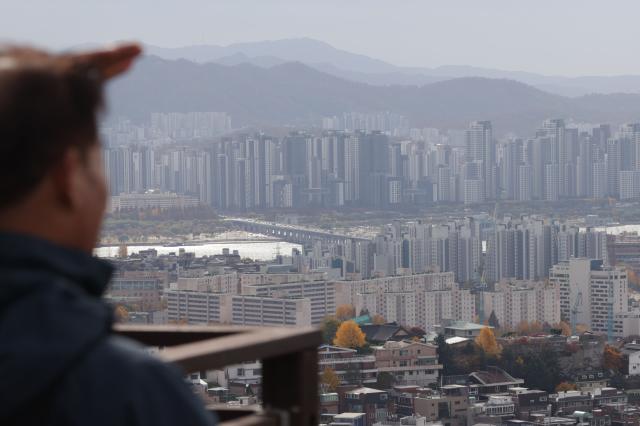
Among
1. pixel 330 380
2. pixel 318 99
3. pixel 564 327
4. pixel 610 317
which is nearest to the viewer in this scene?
pixel 330 380

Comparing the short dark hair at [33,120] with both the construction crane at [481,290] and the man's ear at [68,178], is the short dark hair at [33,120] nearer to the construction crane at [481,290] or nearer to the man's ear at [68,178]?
the man's ear at [68,178]

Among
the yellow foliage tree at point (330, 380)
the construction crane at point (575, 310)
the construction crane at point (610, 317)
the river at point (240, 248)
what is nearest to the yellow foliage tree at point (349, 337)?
the yellow foliage tree at point (330, 380)

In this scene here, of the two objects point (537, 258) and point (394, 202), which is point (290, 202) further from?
point (537, 258)

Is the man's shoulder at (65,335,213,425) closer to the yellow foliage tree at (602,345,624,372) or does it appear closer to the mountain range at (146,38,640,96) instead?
the yellow foliage tree at (602,345,624,372)

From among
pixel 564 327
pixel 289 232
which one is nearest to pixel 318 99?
pixel 289 232

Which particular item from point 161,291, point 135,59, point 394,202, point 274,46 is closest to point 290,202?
point 394,202

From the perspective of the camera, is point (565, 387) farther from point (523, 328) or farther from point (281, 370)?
point (281, 370)
